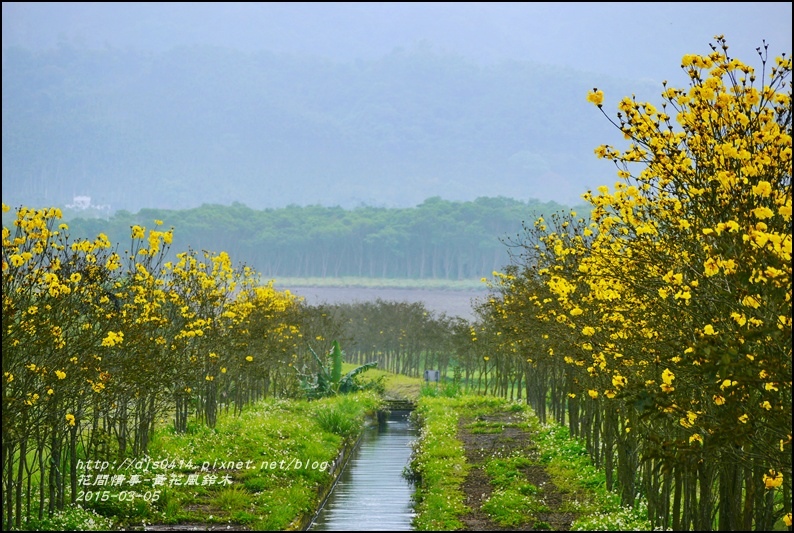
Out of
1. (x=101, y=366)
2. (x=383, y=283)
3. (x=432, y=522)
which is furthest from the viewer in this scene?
(x=383, y=283)

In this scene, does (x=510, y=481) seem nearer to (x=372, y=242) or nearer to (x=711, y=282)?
(x=711, y=282)

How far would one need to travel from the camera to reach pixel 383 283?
453 feet

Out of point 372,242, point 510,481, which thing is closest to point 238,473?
point 510,481

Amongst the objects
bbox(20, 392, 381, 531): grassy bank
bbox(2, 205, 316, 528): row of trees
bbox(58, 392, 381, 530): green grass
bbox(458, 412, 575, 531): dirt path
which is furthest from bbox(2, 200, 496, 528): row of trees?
bbox(458, 412, 575, 531): dirt path

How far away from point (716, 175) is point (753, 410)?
2.07 meters

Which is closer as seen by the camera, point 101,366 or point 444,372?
point 101,366

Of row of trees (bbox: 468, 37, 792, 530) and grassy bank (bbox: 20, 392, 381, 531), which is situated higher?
row of trees (bbox: 468, 37, 792, 530)

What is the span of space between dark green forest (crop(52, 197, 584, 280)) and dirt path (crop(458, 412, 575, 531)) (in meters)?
113

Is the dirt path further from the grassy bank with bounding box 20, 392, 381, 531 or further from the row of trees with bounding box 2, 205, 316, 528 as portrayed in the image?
the row of trees with bounding box 2, 205, 316, 528

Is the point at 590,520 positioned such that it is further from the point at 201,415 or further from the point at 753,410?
the point at 201,415

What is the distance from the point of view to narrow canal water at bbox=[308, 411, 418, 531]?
1532cm

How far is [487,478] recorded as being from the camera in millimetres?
18344

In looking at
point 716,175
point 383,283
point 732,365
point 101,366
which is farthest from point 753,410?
point 383,283

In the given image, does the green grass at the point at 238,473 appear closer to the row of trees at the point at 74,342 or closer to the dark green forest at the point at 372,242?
the row of trees at the point at 74,342
